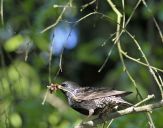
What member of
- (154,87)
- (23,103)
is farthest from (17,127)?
(154,87)

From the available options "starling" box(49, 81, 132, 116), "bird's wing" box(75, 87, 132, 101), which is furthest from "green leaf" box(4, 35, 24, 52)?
"bird's wing" box(75, 87, 132, 101)

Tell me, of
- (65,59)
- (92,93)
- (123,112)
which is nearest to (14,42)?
(65,59)

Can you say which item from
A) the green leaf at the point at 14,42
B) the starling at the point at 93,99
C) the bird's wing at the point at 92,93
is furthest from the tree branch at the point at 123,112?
the green leaf at the point at 14,42

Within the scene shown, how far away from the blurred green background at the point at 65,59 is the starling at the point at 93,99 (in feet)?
0.78

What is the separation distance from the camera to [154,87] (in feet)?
27.7

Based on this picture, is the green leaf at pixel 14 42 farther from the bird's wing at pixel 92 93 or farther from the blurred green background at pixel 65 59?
the bird's wing at pixel 92 93

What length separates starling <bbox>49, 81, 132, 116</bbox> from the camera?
6031mm

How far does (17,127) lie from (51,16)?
6.05 ft

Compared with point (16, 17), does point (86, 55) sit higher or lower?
lower

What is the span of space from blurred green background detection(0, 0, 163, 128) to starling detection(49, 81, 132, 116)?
0.24m

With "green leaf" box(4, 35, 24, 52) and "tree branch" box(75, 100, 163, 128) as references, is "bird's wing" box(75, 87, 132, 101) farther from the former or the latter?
"green leaf" box(4, 35, 24, 52)

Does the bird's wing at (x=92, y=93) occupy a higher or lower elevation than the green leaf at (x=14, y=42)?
lower

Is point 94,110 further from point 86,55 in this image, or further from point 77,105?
point 86,55

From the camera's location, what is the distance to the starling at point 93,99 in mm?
6031
